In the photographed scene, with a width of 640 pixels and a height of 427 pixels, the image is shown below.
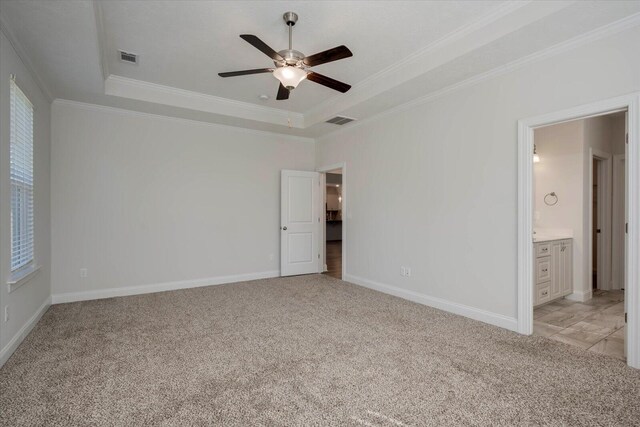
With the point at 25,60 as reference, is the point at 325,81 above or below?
below

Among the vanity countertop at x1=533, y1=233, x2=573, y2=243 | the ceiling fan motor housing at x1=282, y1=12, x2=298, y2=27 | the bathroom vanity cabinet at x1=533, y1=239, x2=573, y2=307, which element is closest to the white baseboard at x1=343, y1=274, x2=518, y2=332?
the bathroom vanity cabinet at x1=533, y1=239, x2=573, y2=307

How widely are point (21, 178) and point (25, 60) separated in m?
1.12

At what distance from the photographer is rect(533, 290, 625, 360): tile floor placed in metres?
3.01

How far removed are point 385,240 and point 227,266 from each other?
267cm

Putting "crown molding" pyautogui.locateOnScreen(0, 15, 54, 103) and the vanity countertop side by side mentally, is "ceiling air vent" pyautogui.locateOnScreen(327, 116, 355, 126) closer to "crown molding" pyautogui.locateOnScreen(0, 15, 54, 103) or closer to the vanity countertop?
the vanity countertop

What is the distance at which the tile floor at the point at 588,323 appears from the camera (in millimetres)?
3008

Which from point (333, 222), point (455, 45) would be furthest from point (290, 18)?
point (333, 222)

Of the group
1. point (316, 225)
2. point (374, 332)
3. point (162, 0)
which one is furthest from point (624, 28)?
point (316, 225)

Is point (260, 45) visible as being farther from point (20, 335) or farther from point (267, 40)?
point (20, 335)

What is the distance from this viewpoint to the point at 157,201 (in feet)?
16.5

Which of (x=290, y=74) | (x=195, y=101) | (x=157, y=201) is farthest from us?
(x=157, y=201)

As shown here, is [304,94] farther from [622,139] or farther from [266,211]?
[622,139]

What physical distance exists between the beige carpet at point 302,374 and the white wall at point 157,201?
1.04 meters

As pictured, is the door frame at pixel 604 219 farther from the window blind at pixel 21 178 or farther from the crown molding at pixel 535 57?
the window blind at pixel 21 178
